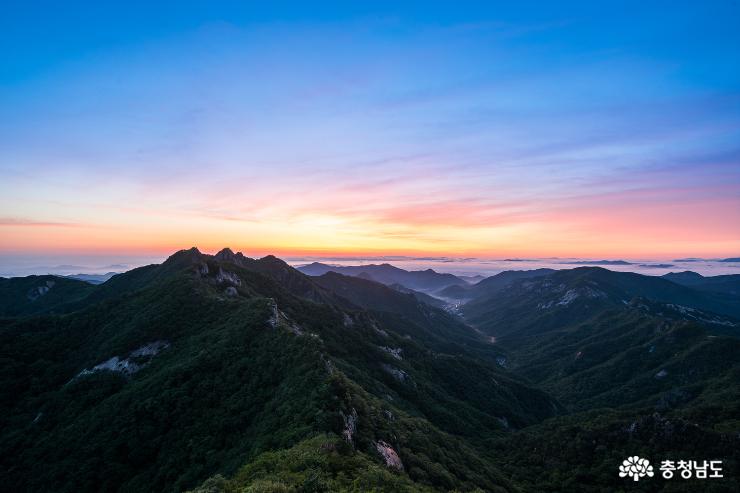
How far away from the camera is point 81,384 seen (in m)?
84.1

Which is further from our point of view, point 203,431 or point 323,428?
point 203,431

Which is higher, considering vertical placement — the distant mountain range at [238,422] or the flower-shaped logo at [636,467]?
the distant mountain range at [238,422]

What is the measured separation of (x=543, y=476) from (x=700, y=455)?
31390 millimetres

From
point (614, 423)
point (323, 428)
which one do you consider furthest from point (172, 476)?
point (614, 423)

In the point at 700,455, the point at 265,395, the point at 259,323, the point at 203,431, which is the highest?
the point at 259,323

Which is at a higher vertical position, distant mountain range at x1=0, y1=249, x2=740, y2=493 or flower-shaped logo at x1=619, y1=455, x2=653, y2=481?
distant mountain range at x1=0, y1=249, x2=740, y2=493

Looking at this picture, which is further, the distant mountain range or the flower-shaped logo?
the flower-shaped logo

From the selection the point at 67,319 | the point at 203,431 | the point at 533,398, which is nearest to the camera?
the point at 203,431

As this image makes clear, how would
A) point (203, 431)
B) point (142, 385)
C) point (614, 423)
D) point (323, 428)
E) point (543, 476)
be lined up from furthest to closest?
point (614, 423), point (543, 476), point (142, 385), point (203, 431), point (323, 428)

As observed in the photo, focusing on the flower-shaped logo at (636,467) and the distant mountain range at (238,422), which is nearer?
the distant mountain range at (238,422)

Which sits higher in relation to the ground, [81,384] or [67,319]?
[67,319]

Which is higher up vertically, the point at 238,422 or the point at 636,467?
the point at 238,422

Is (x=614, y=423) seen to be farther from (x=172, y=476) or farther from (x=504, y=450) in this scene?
(x=172, y=476)

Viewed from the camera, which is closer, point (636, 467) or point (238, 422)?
point (238, 422)
